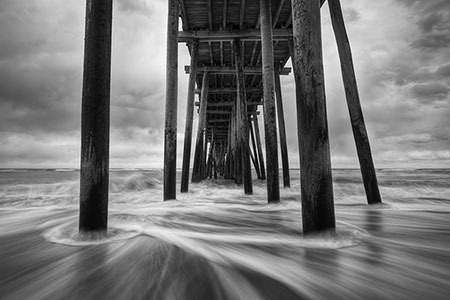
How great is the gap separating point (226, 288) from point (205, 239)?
1094 mm

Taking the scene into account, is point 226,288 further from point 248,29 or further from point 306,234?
point 248,29

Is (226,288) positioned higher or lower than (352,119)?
lower

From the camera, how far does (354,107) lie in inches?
155

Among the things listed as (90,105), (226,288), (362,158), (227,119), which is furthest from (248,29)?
(227,119)

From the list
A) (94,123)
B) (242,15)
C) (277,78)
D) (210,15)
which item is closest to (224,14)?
(210,15)

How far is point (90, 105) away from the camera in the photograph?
2.03 m

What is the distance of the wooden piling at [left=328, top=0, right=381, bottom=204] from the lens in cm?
393

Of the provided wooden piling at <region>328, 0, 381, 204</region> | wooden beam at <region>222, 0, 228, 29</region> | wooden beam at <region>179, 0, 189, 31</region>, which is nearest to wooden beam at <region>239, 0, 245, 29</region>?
wooden beam at <region>222, 0, 228, 29</region>

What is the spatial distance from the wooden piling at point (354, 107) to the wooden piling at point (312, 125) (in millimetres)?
2371

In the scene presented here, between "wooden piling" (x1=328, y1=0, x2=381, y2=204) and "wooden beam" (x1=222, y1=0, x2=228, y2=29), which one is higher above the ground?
"wooden beam" (x1=222, y1=0, x2=228, y2=29)

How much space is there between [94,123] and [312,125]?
193 centimetres

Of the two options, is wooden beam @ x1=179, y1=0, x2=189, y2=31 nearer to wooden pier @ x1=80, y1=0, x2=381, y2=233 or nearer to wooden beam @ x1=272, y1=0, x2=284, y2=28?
wooden pier @ x1=80, y1=0, x2=381, y2=233

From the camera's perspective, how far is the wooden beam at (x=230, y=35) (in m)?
7.52

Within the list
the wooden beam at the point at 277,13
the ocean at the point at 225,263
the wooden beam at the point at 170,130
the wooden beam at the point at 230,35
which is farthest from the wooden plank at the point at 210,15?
the ocean at the point at 225,263
